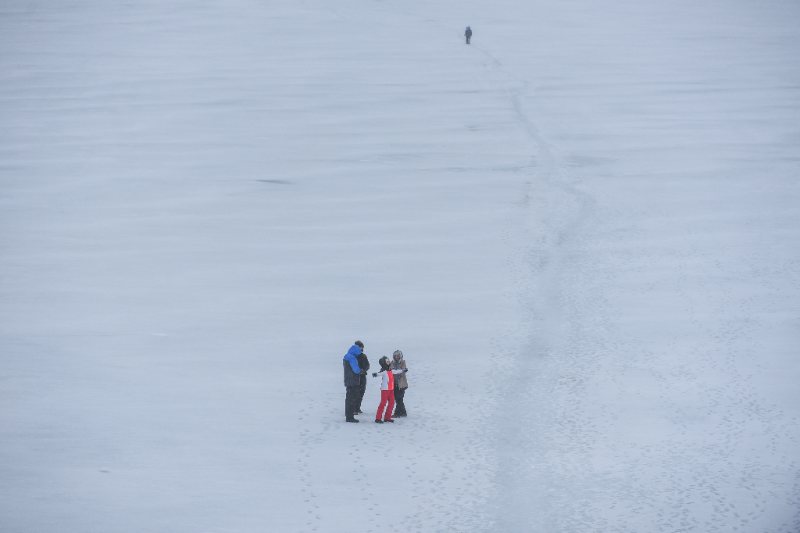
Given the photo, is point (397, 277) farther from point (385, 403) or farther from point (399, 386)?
point (385, 403)

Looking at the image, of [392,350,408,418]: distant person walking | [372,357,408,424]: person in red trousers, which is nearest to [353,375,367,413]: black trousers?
[372,357,408,424]: person in red trousers

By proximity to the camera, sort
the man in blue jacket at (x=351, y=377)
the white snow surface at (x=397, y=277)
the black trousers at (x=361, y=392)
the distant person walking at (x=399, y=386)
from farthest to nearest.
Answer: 1. the distant person walking at (x=399, y=386)
2. the black trousers at (x=361, y=392)
3. the man in blue jacket at (x=351, y=377)
4. the white snow surface at (x=397, y=277)

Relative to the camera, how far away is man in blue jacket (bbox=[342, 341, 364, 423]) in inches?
331

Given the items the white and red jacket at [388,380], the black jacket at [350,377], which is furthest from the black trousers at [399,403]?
the black jacket at [350,377]

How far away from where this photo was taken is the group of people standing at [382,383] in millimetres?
8430

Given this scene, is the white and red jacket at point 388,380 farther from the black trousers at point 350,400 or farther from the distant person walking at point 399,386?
the black trousers at point 350,400

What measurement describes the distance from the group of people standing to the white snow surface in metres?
0.20

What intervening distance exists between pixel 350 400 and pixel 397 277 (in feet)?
14.8

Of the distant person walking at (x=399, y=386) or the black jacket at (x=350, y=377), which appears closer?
the black jacket at (x=350, y=377)

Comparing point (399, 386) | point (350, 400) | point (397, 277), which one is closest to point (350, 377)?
point (350, 400)

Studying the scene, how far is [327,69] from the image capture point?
75.0ft

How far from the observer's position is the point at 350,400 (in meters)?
8.49

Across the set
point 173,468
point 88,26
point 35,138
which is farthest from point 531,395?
point 88,26

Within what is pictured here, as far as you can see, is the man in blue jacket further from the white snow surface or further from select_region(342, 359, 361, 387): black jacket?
the white snow surface
